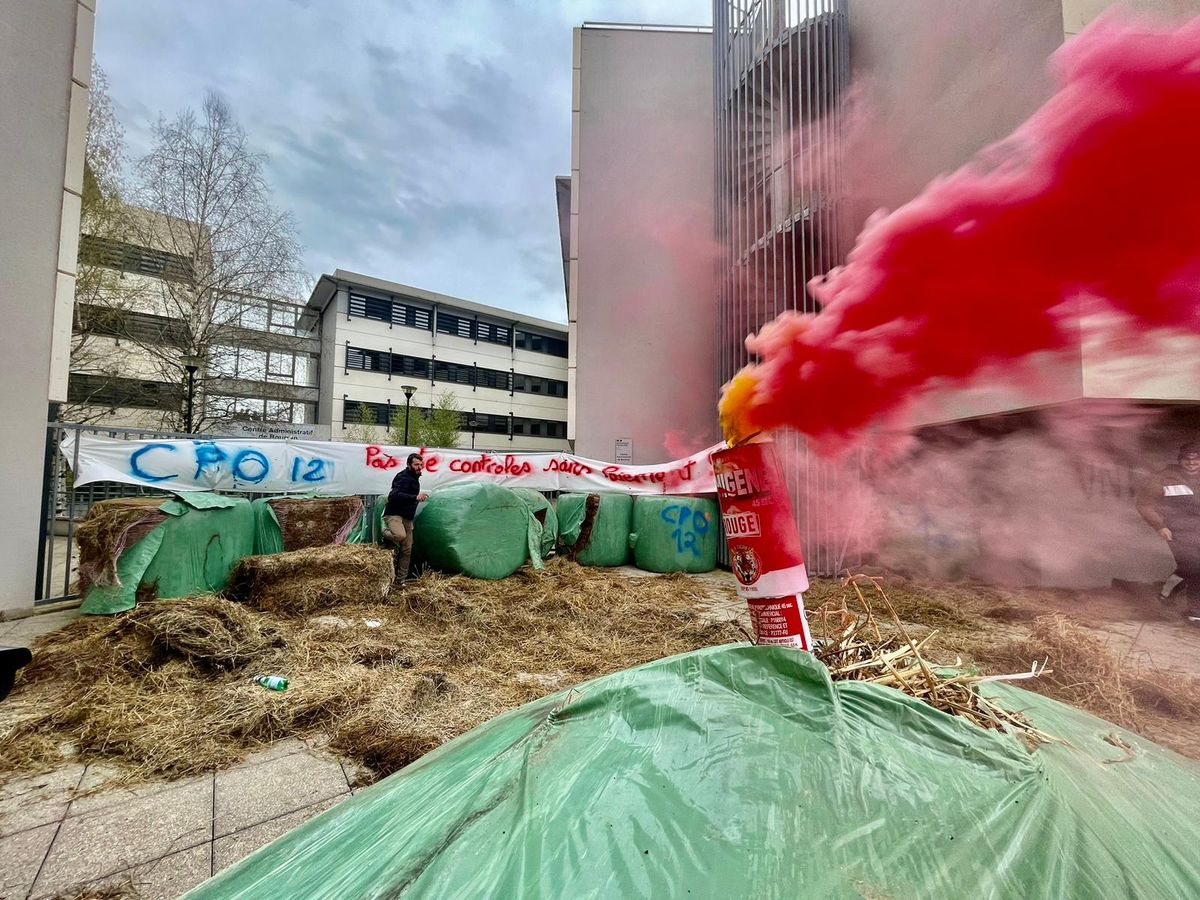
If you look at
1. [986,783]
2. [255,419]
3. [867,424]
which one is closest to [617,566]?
[867,424]

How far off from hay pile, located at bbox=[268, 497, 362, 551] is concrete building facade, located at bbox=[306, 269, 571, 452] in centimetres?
1990

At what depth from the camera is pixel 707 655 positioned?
1420 millimetres

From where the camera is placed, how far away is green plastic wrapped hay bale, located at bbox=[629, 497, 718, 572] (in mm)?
7309

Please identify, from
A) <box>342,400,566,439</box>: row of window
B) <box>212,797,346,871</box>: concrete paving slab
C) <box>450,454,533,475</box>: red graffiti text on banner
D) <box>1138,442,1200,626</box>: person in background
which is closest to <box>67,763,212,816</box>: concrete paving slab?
<box>212,797,346,871</box>: concrete paving slab

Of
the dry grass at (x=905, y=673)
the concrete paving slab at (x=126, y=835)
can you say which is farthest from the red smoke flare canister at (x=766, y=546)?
the concrete paving slab at (x=126, y=835)

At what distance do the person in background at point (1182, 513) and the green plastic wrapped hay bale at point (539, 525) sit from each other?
6.42 meters

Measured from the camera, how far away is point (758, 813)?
2.93 ft

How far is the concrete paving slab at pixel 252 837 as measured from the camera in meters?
1.65

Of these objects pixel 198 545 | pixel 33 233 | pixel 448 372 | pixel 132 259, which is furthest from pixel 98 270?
pixel 448 372

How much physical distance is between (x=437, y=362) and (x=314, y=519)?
25772mm

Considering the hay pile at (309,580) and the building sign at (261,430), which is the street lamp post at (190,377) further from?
the hay pile at (309,580)

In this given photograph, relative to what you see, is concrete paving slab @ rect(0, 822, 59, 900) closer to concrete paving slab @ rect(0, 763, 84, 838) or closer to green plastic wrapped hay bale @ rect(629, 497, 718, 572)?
concrete paving slab @ rect(0, 763, 84, 838)

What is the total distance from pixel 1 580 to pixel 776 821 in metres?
6.72

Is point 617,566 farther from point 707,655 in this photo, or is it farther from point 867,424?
point 707,655
